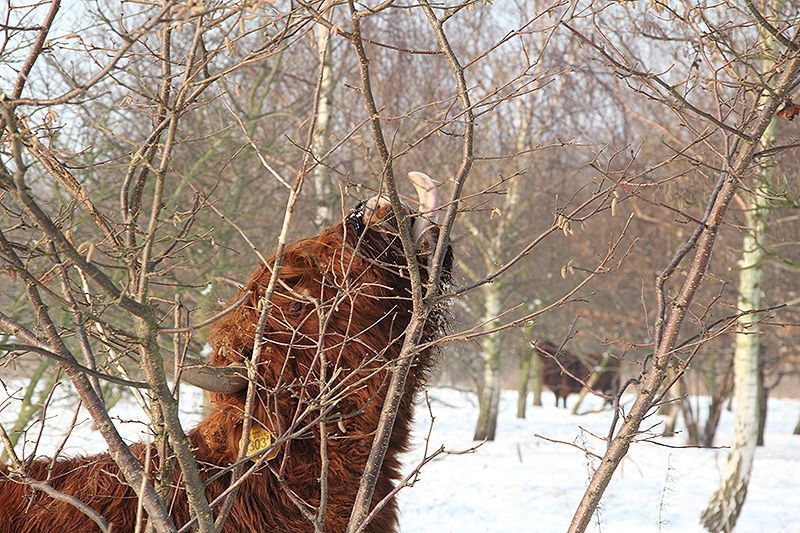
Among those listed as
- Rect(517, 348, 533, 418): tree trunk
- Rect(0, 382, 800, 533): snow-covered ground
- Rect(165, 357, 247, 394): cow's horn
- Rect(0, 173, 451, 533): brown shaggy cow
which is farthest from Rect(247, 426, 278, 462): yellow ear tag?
Rect(517, 348, 533, 418): tree trunk

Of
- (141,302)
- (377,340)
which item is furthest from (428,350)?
(141,302)

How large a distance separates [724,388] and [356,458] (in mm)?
13530

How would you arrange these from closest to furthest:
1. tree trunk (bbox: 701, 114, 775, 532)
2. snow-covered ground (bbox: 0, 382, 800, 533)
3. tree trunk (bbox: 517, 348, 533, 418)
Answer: tree trunk (bbox: 701, 114, 775, 532) < snow-covered ground (bbox: 0, 382, 800, 533) < tree trunk (bbox: 517, 348, 533, 418)

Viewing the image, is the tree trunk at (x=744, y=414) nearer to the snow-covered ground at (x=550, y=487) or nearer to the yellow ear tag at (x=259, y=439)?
the snow-covered ground at (x=550, y=487)

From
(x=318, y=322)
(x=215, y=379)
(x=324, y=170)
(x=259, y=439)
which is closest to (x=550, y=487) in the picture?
(x=324, y=170)

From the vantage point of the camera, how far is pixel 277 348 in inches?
114

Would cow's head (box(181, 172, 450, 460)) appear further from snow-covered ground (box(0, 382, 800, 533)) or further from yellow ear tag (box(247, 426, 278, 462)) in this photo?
snow-covered ground (box(0, 382, 800, 533))

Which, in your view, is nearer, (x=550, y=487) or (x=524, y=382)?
(x=550, y=487)

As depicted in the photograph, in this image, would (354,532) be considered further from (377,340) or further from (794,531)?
(794,531)

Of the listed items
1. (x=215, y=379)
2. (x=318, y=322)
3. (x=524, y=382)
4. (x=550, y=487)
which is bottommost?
(x=550, y=487)

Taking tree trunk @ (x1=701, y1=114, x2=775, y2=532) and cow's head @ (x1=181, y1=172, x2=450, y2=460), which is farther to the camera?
tree trunk @ (x1=701, y1=114, x2=775, y2=532)

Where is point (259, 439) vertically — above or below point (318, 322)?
below

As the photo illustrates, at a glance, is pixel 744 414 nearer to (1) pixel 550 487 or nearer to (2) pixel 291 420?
(1) pixel 550 487

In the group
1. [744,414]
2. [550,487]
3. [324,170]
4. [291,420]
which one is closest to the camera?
[291,420]
